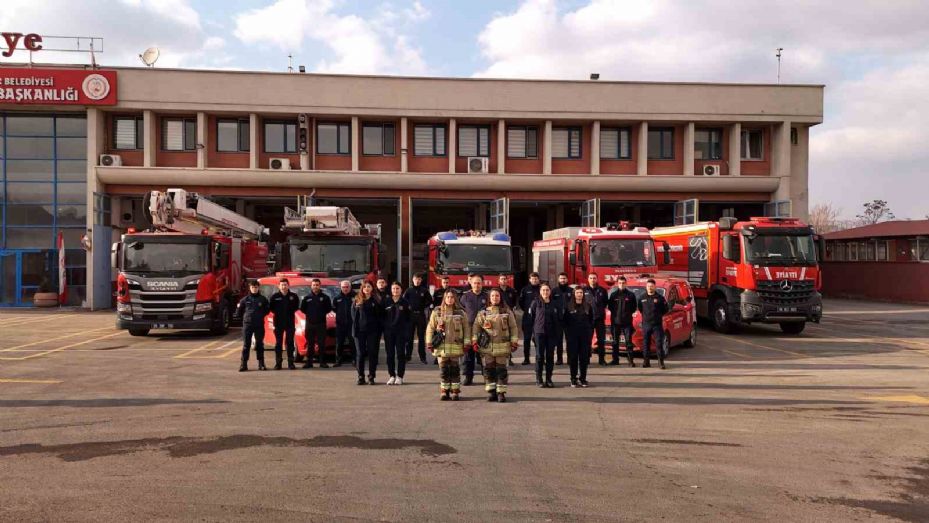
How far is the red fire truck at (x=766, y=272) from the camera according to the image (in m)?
17.5

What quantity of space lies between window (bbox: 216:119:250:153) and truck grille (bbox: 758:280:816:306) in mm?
21643

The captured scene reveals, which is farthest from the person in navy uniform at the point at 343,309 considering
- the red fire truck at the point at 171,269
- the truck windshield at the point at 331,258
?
the red fire truck at the point at 171,269

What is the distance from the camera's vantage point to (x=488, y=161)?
29578 millimetres

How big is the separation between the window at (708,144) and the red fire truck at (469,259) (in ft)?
55.0

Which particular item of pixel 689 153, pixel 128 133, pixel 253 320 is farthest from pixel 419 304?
pixel 128 133

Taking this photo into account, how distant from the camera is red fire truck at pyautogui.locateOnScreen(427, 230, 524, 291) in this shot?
16984 millimetres

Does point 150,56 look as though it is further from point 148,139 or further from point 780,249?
point 780,249

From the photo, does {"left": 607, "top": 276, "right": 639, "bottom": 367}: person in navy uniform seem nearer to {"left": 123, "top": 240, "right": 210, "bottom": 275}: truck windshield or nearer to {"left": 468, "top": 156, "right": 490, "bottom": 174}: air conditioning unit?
{"left": 123, "top": 240, "right": 210, "bottom": 275}: truck windshield

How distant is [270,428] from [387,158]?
2283 cm

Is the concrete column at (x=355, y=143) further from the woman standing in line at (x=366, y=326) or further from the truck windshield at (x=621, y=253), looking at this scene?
the woman standing in line at (x=366, y=326)

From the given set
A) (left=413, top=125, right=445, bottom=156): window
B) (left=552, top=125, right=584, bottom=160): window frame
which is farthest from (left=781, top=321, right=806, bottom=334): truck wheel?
(left=413, top=125, right=445, bottom=156): window

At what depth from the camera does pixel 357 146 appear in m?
28.7

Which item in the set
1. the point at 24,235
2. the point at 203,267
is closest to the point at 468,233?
the point at 203,267

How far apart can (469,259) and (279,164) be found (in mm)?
14483
